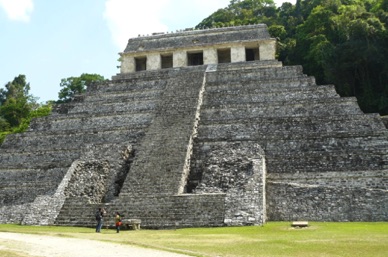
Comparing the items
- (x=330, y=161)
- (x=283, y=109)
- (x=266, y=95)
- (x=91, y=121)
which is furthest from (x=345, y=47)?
(x=91, y=121)

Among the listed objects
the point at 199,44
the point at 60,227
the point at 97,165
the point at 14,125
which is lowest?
the point at 60,227

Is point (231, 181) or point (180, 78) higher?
point (180, 78)

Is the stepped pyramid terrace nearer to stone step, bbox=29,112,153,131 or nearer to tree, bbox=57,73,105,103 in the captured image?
stone step, bbox=29,112,153,131

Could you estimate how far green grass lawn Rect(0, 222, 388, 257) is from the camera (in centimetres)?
577

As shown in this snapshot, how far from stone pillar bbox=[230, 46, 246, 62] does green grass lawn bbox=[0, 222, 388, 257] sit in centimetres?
1528

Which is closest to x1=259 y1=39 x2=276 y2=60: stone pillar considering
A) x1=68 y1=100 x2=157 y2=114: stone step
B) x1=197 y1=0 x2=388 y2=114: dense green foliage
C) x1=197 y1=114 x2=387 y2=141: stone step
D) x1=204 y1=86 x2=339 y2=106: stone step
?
x1=197 y1=0 x2=388 y2=114: dense green foliage

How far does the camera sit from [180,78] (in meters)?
19.2

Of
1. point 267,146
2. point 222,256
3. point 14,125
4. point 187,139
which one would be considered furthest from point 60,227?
point 14,125

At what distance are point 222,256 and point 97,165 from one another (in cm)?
800

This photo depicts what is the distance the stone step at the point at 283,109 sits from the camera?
48.5 ft

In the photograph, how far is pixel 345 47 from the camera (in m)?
23.2

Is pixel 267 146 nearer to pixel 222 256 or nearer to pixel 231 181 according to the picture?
pixel 231 181

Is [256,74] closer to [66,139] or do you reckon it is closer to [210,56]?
[210,56]

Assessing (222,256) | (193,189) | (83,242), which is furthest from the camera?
(193,189)
